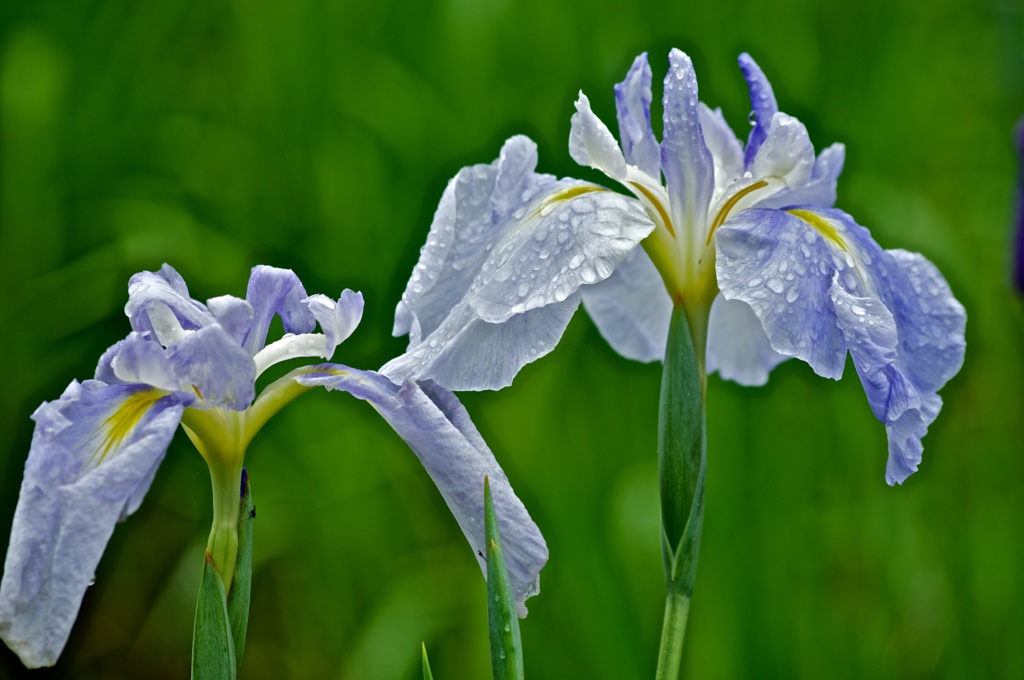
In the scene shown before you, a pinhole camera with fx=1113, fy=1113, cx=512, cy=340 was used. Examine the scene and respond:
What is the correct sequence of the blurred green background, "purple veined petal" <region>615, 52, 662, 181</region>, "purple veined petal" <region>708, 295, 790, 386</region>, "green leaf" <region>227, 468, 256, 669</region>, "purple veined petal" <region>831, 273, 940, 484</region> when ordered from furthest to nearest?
the blurred green background, "purple veined petal" <region>708, 295, 790, 386</region>, "purple veined petal" <region>615, 52, 662, 181</region>, "purple veined petal" <region>831, 273, 940, 484</region>, "green leaf" <region>227, 468, 256, 669</region>

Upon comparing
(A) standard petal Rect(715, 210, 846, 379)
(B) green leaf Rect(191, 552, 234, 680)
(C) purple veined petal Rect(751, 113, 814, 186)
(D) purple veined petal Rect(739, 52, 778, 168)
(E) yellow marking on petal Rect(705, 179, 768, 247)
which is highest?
(D) purple veined petal Rect(739, 52, 778, 168)

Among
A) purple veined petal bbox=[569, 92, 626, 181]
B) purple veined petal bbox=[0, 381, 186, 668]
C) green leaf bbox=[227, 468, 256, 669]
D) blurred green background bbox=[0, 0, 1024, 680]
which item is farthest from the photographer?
blurred green background bbox=[0, 0, 1024, 680]

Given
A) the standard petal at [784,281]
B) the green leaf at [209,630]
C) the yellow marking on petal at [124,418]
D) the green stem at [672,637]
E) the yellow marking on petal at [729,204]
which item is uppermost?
the yellow marking on petal at [729,204]

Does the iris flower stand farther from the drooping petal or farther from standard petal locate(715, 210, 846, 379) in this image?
standard petal locate(715, 210, 846, 379)

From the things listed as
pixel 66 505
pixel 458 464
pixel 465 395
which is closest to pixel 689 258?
pixel 458 464

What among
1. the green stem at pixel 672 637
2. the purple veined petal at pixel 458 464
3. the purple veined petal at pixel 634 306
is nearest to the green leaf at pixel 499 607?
the purple veined petal at pixel 458 464

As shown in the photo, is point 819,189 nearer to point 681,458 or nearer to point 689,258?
point 689,258

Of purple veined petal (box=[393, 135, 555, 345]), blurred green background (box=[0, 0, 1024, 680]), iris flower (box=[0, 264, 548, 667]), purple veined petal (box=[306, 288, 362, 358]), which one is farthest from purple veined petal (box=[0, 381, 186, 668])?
blurred green background (box=[0, 0, 1024, 680])

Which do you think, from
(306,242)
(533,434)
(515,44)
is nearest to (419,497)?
(533,434)

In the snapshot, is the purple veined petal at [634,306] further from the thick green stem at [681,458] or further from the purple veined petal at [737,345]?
the thick green stem at [681,458]
